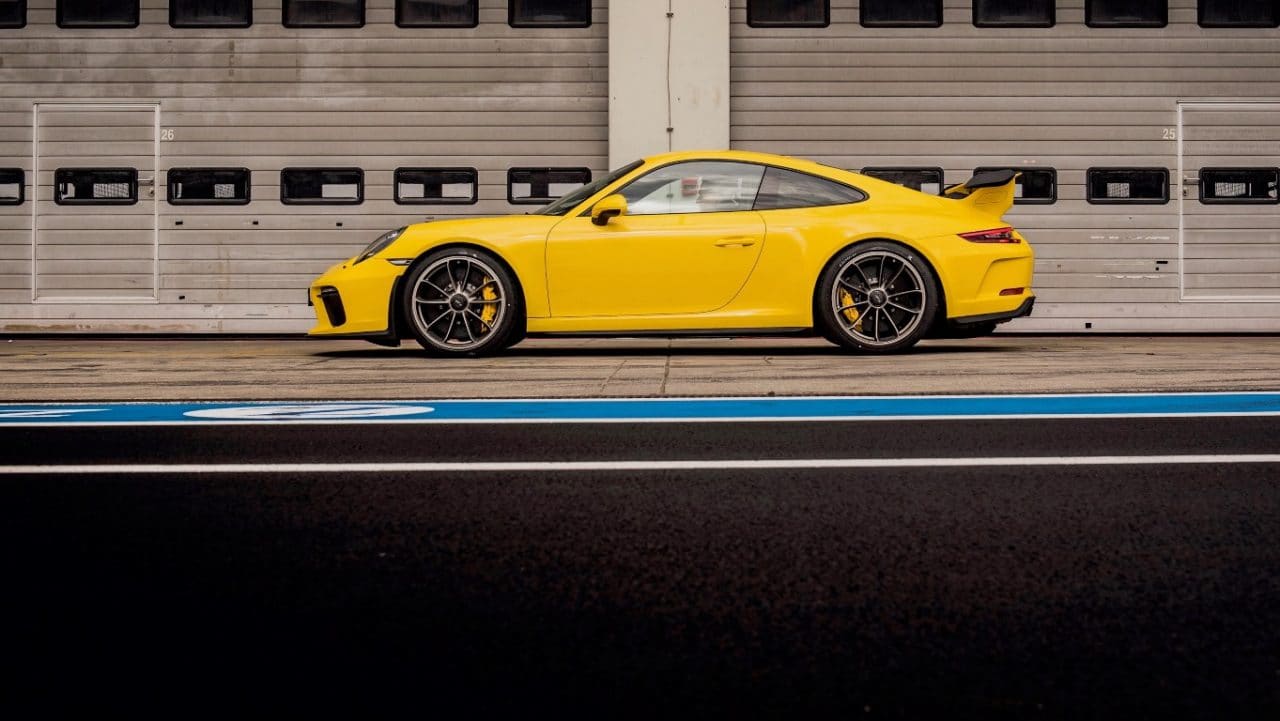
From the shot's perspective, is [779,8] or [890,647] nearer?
[890,647]

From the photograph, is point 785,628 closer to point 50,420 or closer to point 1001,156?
point 50,420

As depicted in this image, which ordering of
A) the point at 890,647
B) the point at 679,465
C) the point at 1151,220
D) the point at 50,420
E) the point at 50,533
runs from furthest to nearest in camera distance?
the point at 1151,220
the point at 50,420
the point at 679,465
the point at 50,533
the point at 890,647

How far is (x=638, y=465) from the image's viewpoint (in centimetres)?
434

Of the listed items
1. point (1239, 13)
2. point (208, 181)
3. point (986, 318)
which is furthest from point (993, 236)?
point (208, 181)

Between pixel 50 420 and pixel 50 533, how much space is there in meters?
2.44

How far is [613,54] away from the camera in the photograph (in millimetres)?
13367

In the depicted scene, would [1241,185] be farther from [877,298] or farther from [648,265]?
Result: [648,265]

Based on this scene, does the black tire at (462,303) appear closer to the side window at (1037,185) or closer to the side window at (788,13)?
the side window at (788,13)

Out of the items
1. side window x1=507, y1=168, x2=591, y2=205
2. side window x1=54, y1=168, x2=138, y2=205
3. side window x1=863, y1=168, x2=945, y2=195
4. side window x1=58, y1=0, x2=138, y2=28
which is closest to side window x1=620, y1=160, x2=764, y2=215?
side window x1=507, y1=168, x2=591, y2=205

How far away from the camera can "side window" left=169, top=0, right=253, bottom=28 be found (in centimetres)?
1358

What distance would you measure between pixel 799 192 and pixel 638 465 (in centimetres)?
452

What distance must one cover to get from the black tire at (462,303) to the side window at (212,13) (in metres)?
6.46

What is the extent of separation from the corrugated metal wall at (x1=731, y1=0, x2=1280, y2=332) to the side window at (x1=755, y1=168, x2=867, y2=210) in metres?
5.00

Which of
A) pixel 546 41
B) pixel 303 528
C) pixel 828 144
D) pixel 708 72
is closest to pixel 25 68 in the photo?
pixel 546 41
